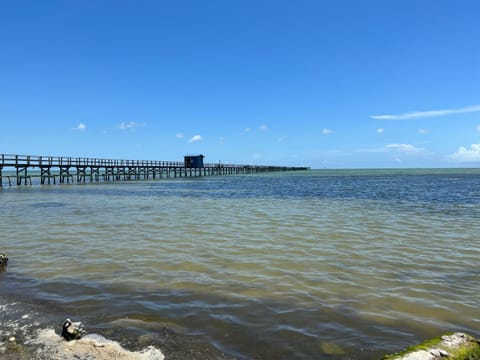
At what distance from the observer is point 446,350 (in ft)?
9.95

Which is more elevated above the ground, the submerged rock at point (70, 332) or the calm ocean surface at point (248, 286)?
the submerged rock at point (70, 332)

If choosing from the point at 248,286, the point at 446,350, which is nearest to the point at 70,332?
the point at 248,286

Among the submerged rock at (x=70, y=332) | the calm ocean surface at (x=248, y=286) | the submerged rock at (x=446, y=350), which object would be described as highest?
the submerged rock at (x=446, y=350)

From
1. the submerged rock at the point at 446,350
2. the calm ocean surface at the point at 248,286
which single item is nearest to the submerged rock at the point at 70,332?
the calm ocean surface at the point at 248,286

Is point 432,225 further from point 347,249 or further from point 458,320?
point 458,320

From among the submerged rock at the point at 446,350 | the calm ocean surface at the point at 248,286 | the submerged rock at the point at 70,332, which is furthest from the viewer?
the calm ocean surface at the point at 248,286

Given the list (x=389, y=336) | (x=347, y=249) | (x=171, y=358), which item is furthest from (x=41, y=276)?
(x=347, y=249)

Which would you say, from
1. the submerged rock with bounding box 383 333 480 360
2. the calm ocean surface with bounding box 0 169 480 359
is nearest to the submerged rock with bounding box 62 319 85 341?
the calm ocean surface with bounding box 0 169 480 359

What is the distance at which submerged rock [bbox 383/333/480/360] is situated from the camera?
296 centimetres

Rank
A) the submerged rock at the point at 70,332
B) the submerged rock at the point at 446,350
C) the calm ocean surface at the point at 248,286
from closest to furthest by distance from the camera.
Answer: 1. the submerged rock at the point at 446,350
2. the submerged rock at the point at 70,332
3. the calm ocean surface at the point at 248,286

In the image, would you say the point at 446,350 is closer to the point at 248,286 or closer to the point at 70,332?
the point at 248,286

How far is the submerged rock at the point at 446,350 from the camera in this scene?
296 cm

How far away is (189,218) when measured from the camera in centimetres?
1437

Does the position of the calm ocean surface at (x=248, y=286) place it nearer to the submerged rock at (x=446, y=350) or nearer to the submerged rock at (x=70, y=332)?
the submerged rock at (x=70, y=332)
